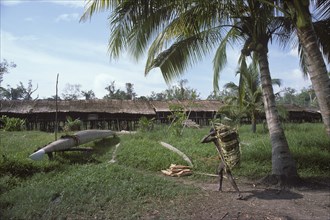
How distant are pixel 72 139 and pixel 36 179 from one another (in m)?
3.35

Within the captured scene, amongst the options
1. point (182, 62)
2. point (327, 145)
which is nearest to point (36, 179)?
point (182, 62)

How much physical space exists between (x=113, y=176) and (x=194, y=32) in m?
4.08

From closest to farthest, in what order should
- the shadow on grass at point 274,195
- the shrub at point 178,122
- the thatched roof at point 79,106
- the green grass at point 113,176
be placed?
the green grass at point 113,176, the shadow on grass at point 274,195, the shrub at point 178,122, the thatched roof at point 79,106

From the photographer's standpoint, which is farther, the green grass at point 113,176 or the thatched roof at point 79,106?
the thatched roof at point 79,106

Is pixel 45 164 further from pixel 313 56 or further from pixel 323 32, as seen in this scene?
pixel 323 32

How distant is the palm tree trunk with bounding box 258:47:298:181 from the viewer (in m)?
6.86

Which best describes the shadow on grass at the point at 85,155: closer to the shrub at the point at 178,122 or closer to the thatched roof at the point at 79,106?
the shrub at the point at 178,122

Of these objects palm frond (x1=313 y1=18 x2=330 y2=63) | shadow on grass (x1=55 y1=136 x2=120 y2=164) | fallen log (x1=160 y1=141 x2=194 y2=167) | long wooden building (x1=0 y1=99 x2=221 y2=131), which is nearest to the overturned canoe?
shadow on grass (x1=55 y1=136 x2=120 y2=164)

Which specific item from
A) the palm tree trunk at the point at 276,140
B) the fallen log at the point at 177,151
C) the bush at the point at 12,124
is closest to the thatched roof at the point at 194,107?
the bush at the point at 12,124

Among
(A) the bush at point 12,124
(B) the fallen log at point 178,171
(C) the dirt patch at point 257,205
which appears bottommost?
(C) the dirt patch at point 257,205

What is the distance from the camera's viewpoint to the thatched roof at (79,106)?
71.7ft

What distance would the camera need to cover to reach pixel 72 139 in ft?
35.8

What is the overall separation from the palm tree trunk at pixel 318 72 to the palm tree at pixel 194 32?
118 cm

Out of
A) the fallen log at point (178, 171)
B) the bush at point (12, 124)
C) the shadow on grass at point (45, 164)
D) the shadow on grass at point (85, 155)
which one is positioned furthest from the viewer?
the bush at point (12, 124)
